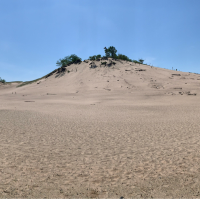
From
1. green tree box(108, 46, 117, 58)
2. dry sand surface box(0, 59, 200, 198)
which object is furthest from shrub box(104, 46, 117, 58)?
dry sand surface box(0, 59, 200, 198)

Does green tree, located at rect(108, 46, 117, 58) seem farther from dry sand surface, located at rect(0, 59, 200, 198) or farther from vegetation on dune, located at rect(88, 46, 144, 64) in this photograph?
dry sand surface, located at rect(0, 59, 200, 198)

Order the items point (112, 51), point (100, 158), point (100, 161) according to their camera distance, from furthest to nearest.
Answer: point (112, 51) → point (100, 158) → point (100, 161)

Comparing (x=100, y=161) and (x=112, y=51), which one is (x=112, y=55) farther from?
(x=100, y=161)

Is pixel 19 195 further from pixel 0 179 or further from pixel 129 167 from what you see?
pixel 129 167

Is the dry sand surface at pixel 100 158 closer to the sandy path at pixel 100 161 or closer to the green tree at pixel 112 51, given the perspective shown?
the sandy path at pixel 100 161

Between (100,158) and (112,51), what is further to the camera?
(112,51)

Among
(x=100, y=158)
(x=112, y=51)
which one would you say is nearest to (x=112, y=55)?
(x=112, y=51)

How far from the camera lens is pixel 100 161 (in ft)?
17.4

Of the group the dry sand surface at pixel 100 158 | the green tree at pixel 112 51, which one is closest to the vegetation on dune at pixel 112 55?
the green tree at pixel 112 51

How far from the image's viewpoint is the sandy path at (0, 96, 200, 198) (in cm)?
389

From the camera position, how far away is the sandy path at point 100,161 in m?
3.89

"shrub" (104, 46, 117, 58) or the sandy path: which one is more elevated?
"shrub" (104, 46, 117, 58)

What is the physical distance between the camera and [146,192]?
3.76 meters

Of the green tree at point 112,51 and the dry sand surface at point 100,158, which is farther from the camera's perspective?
the green tree at point 112,51
